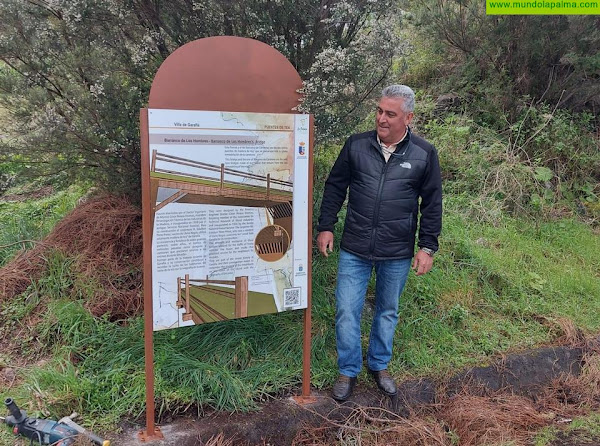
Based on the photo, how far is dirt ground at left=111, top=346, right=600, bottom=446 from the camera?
2.92m

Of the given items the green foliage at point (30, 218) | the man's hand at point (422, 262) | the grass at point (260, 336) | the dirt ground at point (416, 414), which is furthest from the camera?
the green foliage at point (30, 218)

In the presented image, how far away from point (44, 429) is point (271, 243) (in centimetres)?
158

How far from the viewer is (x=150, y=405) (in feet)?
9.02

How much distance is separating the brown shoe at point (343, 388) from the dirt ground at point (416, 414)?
0.05 metres

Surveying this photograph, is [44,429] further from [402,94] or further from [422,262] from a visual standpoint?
[402,94]

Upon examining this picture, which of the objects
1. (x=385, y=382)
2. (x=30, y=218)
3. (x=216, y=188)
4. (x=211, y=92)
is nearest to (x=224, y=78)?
(x=211, y=92)

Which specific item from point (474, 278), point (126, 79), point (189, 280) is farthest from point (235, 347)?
point (474, 278)

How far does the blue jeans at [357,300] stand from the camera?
127 inches

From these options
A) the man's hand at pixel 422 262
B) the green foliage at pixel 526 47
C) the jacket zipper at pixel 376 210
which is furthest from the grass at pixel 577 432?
the green foliage at pixel 526 47

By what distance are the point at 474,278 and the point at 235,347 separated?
2.53 meters

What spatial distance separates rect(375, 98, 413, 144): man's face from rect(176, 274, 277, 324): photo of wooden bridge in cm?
123

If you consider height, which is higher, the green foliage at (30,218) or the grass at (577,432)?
the green foliage at (30,218)

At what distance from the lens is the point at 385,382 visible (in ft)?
11.0

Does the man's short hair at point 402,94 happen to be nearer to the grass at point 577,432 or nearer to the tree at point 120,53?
the tree at point 120,53
